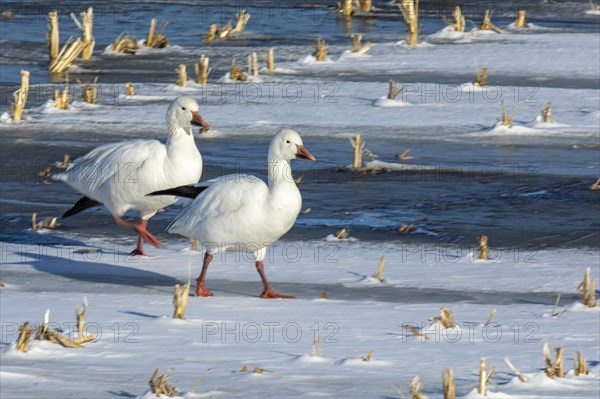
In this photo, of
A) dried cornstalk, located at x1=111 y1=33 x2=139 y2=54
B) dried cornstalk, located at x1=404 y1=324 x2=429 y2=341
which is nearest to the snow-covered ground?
dried cornstalk, located at x1=404 y1=324 x2=429 y2=341

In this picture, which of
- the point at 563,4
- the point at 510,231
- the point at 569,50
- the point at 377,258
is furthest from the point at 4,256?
the point at 563,4

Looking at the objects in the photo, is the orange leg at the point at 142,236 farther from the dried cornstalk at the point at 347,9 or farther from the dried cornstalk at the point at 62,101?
the dried cornstalk at the point at 347,9

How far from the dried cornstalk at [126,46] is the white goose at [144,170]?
348 inches

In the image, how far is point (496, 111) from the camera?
45.2 ft

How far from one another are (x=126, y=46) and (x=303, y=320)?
11591 mm

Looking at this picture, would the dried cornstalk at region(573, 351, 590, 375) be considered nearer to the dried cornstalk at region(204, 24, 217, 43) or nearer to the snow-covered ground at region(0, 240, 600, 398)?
the snow-covered ground at region(0, 240, 600, 398)

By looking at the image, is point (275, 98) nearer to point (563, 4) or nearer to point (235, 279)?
point (235, 279)

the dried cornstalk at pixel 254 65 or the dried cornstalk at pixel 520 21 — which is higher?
the dried cornstalk at pixel 520 21

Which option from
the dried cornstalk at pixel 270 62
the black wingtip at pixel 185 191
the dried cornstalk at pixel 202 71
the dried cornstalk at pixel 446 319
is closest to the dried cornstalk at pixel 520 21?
the dried cornstalk at pixel 270 62

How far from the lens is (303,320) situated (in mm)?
7035

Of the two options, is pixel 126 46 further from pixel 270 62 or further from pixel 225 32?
pixel 270 62

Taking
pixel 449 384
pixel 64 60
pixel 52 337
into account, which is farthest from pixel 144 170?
pixel 64 60

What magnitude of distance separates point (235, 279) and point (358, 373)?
265 cm

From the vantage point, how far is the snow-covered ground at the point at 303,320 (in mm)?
5688
